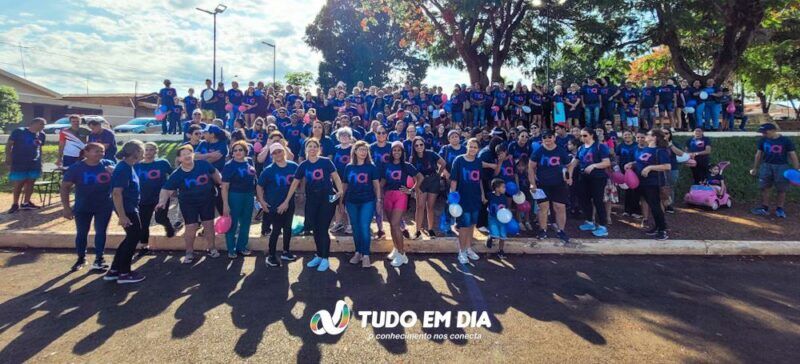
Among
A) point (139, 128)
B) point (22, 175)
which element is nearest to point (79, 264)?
point (22, 175)

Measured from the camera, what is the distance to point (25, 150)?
7.78 meters

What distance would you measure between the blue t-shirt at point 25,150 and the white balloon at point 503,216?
9.29 m

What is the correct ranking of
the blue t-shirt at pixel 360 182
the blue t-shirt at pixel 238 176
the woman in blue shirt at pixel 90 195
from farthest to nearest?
the blue t-shirt at pixel 238 176
the blue t-shirt at pixel 360 182
the woman in blue shirt at pixel 90 195

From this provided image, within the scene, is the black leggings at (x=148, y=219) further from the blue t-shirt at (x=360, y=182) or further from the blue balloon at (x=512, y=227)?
the blue balloon at (x=512, y=227)

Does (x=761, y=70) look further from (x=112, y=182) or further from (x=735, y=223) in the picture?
(x=112, y=182)

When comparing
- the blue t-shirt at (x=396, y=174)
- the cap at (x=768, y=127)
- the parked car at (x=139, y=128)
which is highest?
the parked car at (x=139, y=128)

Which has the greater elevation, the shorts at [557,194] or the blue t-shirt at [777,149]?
the blue t-shirt at [777,149]

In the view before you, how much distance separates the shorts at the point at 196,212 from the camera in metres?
5.33

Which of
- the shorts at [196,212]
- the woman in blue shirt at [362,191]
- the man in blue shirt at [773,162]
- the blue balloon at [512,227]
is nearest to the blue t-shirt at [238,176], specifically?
the shorts at [196,212]

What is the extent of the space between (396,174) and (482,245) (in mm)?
1871

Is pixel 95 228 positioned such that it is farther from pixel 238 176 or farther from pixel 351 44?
pixel 351 44

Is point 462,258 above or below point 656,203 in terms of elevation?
below

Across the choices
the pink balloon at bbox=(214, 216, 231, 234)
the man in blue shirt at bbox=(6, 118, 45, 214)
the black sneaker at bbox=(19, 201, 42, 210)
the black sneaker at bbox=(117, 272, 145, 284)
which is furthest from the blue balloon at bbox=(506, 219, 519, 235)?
the black sneaker at bbox=(19, 201, 42, 210)

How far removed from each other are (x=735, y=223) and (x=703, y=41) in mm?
18199
